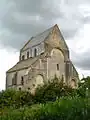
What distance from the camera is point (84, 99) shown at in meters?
9.96

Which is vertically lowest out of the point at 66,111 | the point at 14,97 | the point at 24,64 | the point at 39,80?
the point at 66,111

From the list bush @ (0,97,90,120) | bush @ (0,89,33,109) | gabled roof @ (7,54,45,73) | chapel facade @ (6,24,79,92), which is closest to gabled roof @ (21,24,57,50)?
chapel facade @ (6,24,79,92)

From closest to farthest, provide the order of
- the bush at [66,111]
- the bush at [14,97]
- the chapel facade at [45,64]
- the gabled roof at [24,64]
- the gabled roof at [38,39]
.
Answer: the bush at [66,111] < the bush at [14,97] < the chapel facade at [45,64] < the gabled roof at [24,64] < the gabled roof at [38,39]

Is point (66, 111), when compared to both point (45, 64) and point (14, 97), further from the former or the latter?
point (45, 64)

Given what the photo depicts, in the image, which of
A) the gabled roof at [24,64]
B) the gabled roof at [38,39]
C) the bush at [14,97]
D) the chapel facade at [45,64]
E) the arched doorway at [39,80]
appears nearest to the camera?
Result: the bush at [14,97]

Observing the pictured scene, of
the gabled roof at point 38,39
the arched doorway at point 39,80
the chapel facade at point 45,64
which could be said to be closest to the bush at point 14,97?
the arched doorway at point 39,80

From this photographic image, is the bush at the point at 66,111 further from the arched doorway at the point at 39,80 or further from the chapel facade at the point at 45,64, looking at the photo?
the chapel facade at the point at 45,64

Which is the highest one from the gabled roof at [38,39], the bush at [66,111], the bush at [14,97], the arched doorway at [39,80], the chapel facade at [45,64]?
the gabled roof at [38,39]

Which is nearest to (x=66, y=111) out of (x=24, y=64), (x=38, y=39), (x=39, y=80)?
(x=39, y=80)

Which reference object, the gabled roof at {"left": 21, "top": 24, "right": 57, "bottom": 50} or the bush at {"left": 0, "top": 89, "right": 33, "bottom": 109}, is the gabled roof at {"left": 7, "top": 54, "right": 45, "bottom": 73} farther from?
the bush at {"left": 0, "top": 89, "right": 33, "bottom": 109}

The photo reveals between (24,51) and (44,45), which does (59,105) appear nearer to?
(44,45)

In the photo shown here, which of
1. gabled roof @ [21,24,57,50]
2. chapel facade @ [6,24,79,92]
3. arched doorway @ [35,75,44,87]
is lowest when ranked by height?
arched doorway @ [35,75,44,87]

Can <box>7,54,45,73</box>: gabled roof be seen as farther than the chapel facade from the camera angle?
Yes

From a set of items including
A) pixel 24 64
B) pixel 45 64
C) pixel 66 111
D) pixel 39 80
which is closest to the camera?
pixel 66 111
